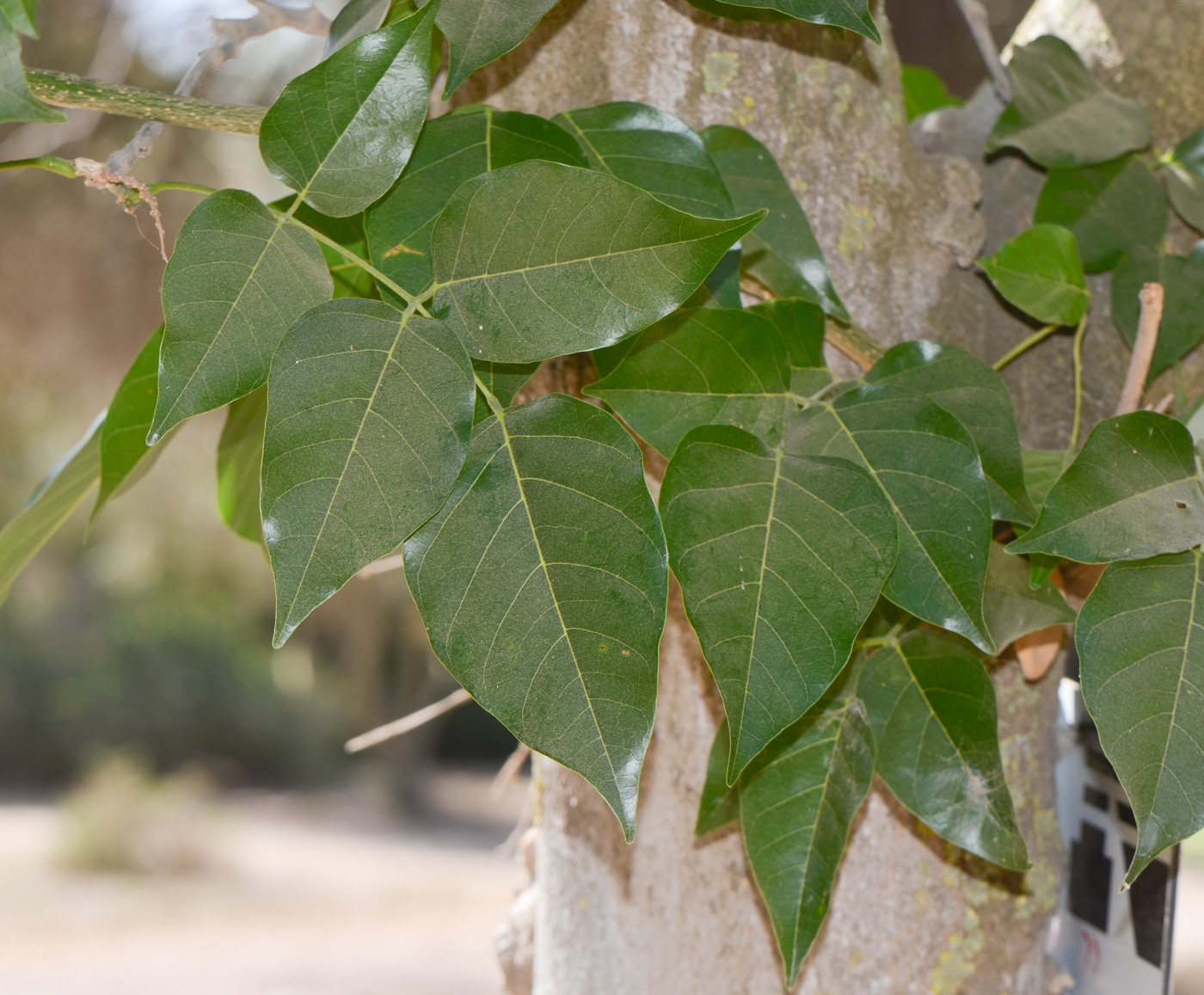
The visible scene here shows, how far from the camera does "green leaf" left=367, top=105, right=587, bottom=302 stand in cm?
29

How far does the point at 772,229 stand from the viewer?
36cm

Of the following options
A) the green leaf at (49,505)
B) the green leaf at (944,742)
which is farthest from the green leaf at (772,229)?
the green leaf at (49,505)

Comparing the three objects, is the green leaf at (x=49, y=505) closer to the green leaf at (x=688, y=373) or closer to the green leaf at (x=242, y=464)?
the green leaf at (x=242, y=464)

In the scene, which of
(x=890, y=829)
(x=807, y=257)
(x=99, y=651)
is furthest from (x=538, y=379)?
(x=99, y=651)

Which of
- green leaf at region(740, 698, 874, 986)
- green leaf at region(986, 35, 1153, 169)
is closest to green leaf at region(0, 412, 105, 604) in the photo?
green leaf at region(740, 698, 874, 986)

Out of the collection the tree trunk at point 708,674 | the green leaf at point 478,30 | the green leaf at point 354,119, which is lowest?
the tree trunk at point 708,674

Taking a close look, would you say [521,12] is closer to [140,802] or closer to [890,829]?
[890,829]

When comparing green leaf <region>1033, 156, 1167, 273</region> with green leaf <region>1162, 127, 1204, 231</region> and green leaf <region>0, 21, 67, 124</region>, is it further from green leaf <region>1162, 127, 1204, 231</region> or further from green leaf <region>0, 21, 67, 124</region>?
green leaf <region>0, 21, 67, 124</region>

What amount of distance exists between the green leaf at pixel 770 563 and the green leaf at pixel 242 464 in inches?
8.6

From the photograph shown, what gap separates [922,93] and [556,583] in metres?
0.47

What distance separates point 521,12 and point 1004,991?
1.41ft

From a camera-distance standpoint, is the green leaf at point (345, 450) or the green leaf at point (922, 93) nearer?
the green leaf at point (345, 450)

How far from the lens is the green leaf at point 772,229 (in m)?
0.36

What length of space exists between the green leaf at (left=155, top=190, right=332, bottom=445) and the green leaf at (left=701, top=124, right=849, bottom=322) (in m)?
0.17
